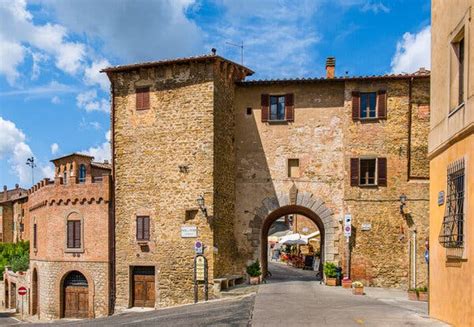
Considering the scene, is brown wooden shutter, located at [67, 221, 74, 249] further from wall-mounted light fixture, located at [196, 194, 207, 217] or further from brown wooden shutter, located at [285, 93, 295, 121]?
brown wooden shutter, located at [285, 93, 295, 121]

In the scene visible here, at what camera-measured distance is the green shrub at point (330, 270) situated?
23281 millimetres

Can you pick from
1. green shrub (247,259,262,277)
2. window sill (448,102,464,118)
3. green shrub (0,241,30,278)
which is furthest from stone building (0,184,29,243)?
window sill (448,102,464,118)

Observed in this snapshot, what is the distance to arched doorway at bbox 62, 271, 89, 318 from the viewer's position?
Answer: 2561 centimetres

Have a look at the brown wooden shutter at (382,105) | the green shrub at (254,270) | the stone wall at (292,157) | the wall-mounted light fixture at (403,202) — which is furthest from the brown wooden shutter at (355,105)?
the green shrub at (254,270)

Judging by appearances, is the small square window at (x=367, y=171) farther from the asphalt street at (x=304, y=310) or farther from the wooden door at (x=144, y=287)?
the wooden door at (x=144, y=287)

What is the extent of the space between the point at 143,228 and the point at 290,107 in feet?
28.1

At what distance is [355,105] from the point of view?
78.5ft

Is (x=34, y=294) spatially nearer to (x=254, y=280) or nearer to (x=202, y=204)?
(x=202, y=204)

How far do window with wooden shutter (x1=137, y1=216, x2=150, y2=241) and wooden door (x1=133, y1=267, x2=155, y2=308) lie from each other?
1404 mm

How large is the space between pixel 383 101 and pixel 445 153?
1194 cm

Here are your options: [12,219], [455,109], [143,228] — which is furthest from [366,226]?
[12,219]

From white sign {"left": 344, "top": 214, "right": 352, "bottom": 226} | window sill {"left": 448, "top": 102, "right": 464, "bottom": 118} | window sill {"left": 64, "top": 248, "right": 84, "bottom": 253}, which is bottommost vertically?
window sill {"left": 64, "top": 248, "right": 84, "bottom": 253}

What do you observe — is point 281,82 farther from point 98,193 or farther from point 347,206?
point 98,193

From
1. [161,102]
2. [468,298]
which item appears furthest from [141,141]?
[468,298]
